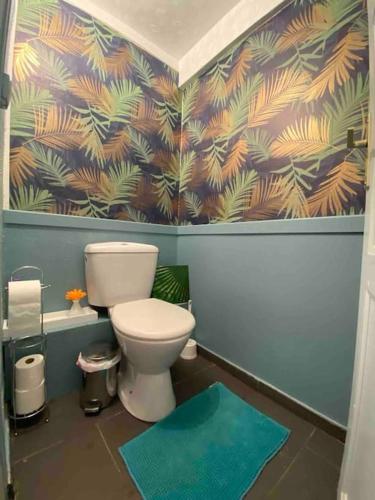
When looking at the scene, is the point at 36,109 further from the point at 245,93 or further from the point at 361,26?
the point at 361,26

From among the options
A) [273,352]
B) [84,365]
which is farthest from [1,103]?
[273,352]

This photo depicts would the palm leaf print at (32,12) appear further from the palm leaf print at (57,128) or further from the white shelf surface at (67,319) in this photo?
the white shelf surface at (67,319)

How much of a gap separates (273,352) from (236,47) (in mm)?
1704

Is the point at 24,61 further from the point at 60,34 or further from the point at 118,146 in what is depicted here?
the point at 118,146

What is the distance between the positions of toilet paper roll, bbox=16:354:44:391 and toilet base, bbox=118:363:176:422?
381mm

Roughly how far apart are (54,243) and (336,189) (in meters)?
1.35

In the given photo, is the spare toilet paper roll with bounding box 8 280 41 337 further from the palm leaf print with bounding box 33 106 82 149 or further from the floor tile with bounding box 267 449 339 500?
the floor tile with bounding box 267 449 339 500

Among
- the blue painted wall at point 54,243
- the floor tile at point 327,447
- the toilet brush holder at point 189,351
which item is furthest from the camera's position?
the toilet brush holder at point 189,351

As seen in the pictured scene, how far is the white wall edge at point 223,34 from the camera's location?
43.5 inches

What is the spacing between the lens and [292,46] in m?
0.99

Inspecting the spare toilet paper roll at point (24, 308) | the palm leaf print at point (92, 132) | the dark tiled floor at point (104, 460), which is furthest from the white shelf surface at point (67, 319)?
the palm leaf print at point (92, 132)

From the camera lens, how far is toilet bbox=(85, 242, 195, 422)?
813mm

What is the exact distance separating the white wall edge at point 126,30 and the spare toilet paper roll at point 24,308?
1.48 meters

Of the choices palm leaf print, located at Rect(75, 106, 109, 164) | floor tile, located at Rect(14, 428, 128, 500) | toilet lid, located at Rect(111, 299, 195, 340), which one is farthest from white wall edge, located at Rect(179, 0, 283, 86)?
floor tile, located at Rect(14, 428, 128, 500)
